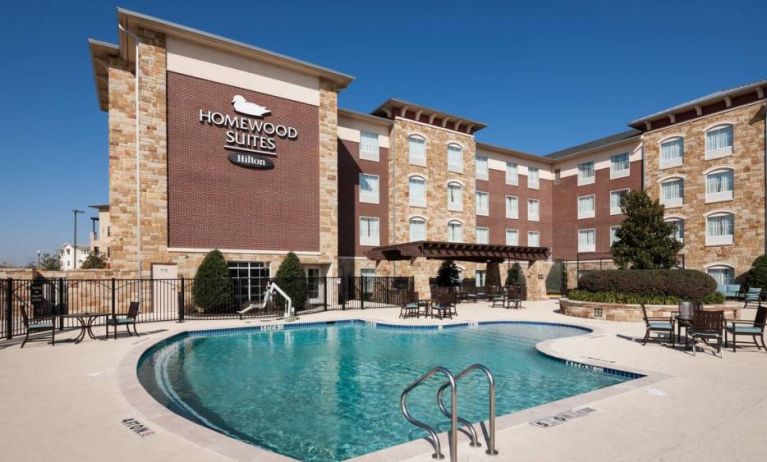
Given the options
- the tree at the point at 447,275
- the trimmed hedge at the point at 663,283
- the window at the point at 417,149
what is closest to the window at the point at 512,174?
the window at the point at 417,149

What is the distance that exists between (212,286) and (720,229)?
3103 cm

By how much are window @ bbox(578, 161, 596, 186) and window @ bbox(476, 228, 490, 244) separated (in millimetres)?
9663

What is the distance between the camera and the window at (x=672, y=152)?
3083 centimetres

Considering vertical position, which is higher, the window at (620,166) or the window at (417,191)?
the window at (620,166)

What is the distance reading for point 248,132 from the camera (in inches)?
886

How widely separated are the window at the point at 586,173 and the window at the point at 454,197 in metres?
12.0

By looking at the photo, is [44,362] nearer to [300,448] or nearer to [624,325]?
[300,448]

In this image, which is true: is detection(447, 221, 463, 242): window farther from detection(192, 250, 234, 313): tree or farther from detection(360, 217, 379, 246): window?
detection(192, 250, 234, 313): tree

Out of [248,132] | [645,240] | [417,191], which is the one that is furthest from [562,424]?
[417,191]

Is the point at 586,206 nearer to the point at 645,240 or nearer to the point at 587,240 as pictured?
the point at 587,240

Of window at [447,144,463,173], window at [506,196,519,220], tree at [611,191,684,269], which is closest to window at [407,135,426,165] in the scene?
window at [447,144,463,173]

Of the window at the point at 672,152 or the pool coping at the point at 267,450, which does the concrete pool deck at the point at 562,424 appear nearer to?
the pool coping at the point at 267,450

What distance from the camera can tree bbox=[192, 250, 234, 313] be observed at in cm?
1911

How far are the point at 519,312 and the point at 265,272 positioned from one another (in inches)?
497
